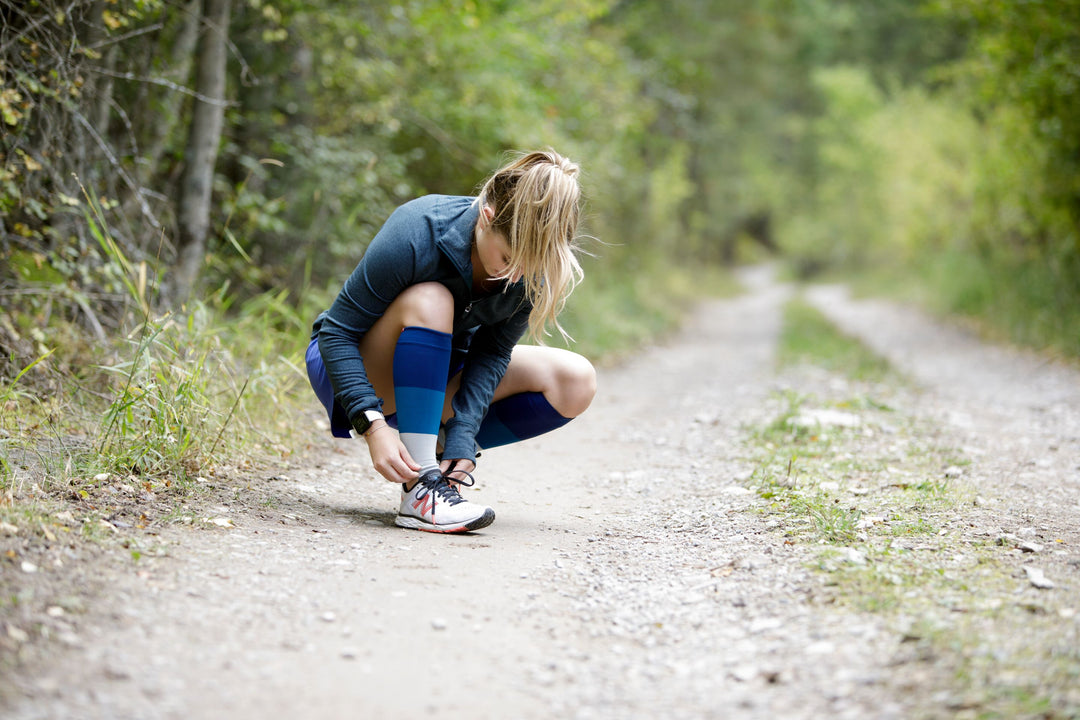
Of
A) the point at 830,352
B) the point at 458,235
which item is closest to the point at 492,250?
the point at 458,235

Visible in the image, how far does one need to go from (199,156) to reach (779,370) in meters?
4.95

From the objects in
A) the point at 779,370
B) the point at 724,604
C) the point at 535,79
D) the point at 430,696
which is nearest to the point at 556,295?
the point at 724,604

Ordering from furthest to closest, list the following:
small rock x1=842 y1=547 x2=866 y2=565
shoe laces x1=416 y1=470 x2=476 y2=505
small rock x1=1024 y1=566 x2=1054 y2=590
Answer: shoe laces x1=416 y1=470 x2=476 y2=505 → small rock x1=842 y1=547 x2=866 y2=565 → small rock x1=1024 y1=566 x2=1054 y2=590

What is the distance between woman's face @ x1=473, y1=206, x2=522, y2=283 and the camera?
265 centimetres

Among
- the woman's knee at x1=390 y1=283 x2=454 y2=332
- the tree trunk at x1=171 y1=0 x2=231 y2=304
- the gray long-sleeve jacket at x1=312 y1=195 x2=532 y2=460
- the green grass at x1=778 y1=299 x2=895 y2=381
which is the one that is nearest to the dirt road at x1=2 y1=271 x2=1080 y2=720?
the gray long-sleeve jacket at x1=312 y1=195 x2=532 y2=460

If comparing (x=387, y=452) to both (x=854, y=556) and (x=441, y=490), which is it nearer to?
(x=441, y=490)

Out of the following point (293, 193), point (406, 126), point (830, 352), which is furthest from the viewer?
point (830, 352)

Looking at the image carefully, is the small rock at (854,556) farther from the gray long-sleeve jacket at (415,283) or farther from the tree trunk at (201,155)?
the tree trunk at (201,155)

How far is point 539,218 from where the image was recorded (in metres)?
2.59

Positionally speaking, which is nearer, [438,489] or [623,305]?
[438,489]

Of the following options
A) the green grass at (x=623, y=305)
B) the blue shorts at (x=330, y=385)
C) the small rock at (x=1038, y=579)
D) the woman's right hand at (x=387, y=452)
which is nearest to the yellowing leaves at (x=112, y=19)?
the blue shorts at (x=330, y=385)

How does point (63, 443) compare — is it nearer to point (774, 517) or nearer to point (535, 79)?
point (774, 517)

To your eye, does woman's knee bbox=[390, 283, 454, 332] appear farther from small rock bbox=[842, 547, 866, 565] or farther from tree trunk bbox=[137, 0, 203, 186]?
tree trunk bbox=[137, 0, 203, 186]

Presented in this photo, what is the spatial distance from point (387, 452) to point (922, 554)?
5.06ft
